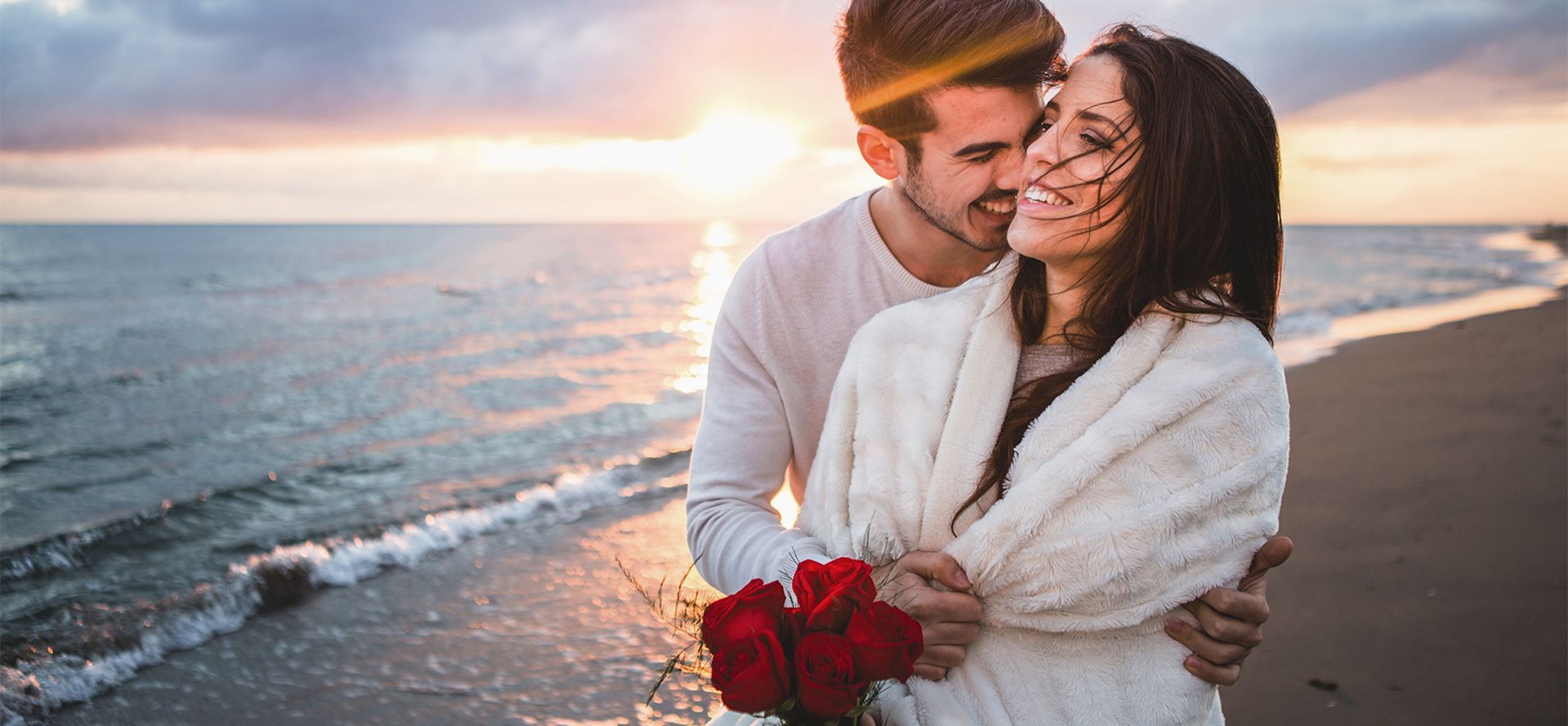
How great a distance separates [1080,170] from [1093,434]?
547 millimetres

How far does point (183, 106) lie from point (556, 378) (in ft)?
102

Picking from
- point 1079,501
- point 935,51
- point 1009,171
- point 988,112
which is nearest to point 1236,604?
point 1079,501

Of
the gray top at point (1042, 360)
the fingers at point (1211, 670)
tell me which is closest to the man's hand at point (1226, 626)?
the fingers at point (1211, 670)

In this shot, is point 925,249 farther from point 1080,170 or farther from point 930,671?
point 930,671

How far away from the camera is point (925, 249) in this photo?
2.89 m

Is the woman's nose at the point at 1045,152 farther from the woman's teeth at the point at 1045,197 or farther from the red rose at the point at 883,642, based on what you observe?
the red rose at the point at 883,642

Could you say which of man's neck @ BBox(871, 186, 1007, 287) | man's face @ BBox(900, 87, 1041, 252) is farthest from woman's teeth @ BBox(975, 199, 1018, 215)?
man's neck @ BBox(871, 186, 1007, 287)

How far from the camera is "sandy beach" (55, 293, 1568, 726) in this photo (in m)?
3.95

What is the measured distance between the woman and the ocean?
4945mm

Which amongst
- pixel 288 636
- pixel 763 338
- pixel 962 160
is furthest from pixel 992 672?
pixel 288 636

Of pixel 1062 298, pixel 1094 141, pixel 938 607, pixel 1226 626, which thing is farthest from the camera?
pixel 1062 298

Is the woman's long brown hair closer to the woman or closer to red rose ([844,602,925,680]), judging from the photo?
the woman

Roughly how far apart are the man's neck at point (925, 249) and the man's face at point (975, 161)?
33 mm

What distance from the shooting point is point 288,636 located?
5.41 m
